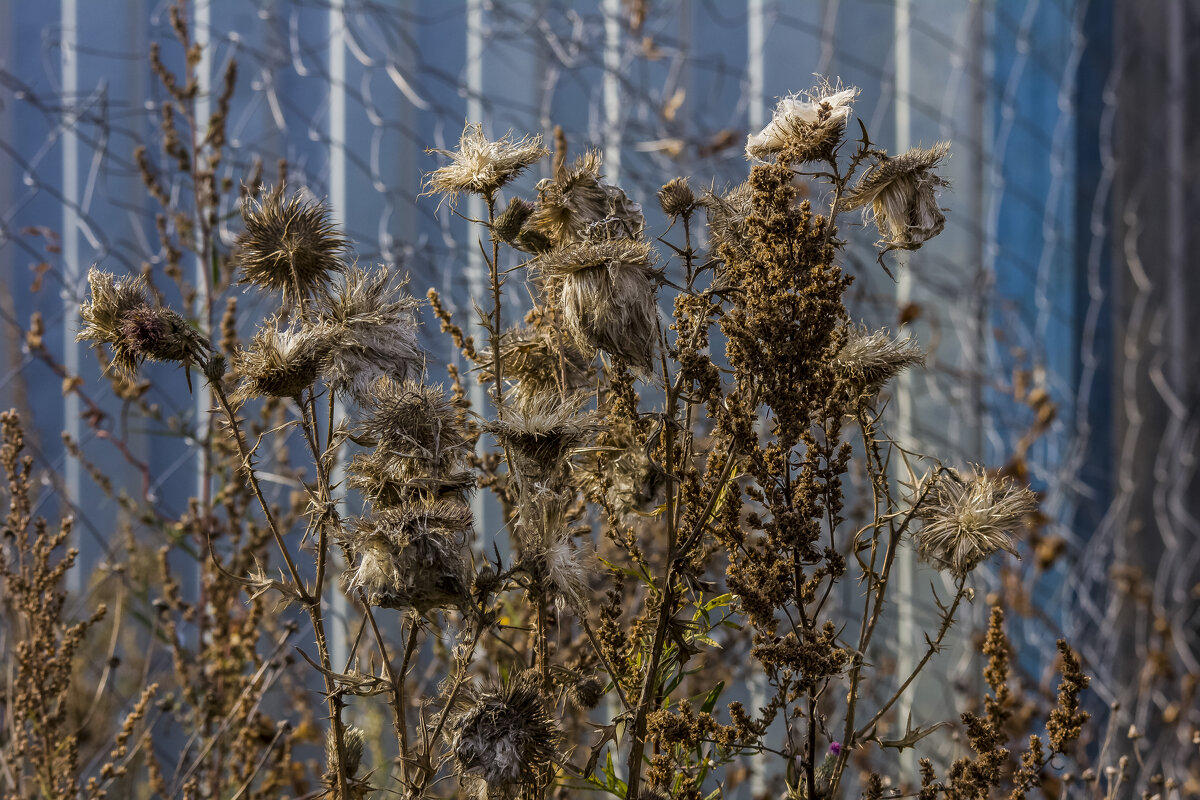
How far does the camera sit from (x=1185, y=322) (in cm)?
200

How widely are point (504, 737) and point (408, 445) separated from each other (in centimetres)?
17

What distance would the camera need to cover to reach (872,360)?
0.61m

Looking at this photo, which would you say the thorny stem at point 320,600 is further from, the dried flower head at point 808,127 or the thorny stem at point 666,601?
the dried flower head at point 808,127

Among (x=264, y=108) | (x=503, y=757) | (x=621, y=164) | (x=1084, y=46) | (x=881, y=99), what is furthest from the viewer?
(x=1084, y=46)

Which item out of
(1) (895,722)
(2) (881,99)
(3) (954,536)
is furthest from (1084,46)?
(3) (954,536)

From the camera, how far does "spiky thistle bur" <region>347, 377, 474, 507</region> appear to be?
0.54 m

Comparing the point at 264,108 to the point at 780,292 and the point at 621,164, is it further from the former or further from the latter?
the point at 780,292

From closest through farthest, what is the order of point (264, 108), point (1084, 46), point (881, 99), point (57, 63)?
point (57, 63) → point (264, 108) → point (881, 99) → point (1084, 46)

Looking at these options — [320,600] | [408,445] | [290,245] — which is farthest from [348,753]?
[290,245]

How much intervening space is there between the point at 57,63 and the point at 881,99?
131 centimetres

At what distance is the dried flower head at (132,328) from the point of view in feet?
1.73

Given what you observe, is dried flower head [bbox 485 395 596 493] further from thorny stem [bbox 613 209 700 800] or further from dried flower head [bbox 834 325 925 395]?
dried flower head [bbox 834 325 925 395]

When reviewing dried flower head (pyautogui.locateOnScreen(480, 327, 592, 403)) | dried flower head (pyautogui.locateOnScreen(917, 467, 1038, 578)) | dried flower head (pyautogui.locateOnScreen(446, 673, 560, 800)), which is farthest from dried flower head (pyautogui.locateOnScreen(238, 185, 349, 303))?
dried flower head (pyautogui.locateOnScreen(917, 467, 1038, 578))

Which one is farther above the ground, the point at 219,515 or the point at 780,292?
the point at 219,515
